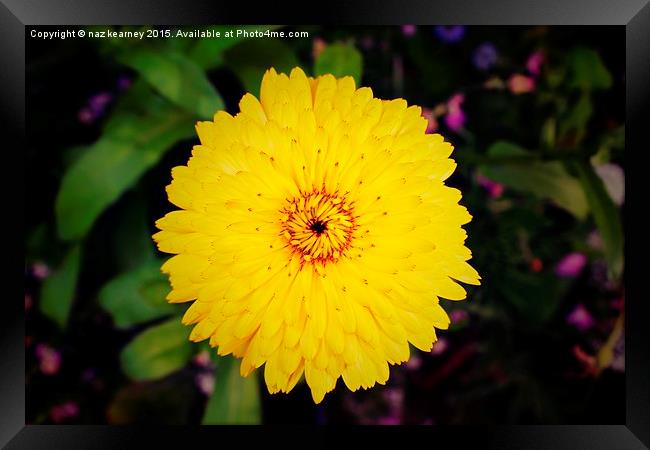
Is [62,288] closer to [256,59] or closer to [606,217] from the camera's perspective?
[256,59]

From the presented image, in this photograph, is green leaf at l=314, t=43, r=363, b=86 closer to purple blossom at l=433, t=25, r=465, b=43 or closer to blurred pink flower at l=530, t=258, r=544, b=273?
purple blossom at l=433, t=25, r=465, b=43

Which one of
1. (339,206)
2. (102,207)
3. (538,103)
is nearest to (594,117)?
(538,103)

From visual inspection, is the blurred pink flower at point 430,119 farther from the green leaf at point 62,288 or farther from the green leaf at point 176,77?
the green leaf at point 62,288

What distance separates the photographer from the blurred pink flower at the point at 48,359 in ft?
3.07

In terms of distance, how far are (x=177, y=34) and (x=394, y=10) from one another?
0.36 meters

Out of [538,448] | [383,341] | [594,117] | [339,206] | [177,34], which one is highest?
[177,34]

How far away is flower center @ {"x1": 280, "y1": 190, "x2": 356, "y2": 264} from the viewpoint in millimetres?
710

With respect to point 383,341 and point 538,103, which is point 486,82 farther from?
point 383,341

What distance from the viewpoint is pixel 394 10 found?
83cm

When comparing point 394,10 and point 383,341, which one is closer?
point 383,341

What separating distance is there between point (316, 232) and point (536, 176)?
0.50m

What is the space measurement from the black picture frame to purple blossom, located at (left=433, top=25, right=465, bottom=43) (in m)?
0.10

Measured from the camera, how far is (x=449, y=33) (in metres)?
0.96

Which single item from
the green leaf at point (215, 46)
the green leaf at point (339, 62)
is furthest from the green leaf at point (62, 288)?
the green leaf at point (339, 62)
